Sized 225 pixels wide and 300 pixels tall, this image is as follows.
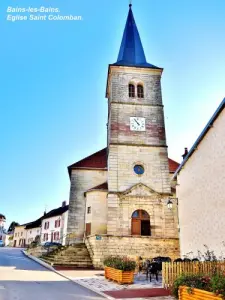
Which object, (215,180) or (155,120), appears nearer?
(215,180)

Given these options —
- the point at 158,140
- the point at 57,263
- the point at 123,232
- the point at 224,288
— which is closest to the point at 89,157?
the point at 158,140

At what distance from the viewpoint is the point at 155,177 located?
23.3 metres

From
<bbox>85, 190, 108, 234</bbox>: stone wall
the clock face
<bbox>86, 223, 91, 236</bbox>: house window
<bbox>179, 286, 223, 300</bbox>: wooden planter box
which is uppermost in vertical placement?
the clock face

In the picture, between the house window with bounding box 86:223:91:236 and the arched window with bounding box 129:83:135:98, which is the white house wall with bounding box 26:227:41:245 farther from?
the arched window with bounding box 129:83:135:98

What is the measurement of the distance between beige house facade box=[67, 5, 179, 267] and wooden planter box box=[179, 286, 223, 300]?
12947mm

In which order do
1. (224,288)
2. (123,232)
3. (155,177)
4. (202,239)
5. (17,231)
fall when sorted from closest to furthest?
(224,288) < (202,239) < (123,232) < (155,177) < (17,231)

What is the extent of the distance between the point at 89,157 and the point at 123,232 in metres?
10.1

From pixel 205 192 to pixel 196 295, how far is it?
7.18 meters

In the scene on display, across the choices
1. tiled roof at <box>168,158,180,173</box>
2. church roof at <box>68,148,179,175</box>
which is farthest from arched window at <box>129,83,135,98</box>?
tiled roof at <box>168,158,180,173</box>

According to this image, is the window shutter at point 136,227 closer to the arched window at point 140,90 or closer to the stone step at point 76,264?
the stone step at point 76,264

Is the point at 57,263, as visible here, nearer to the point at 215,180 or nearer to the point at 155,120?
the point at 215,180

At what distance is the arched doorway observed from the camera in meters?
21.4

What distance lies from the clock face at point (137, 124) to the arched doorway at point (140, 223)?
7.03 meters

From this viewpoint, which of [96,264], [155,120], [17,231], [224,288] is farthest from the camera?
[17,231]
